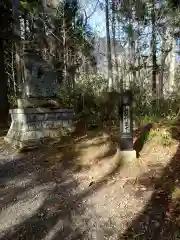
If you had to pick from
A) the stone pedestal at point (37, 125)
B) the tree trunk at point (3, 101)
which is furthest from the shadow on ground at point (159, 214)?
the tree trunk at point (3, 101)

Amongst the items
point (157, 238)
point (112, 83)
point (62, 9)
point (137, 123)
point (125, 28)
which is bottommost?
point (157, 238)

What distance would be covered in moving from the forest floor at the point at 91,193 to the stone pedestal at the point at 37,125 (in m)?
0.56

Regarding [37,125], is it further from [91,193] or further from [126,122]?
[91,193]

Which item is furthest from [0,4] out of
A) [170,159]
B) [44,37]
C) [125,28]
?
[170,159]

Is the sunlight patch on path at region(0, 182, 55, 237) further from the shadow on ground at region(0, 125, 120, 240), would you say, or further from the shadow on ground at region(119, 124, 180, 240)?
the shadow on ground at region(119, 124, 180, 240)

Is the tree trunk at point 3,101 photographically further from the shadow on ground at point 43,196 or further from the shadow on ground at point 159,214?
the shadow on ground at point 159,214

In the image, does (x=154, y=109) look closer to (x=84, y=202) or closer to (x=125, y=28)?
(x=125, y=28)

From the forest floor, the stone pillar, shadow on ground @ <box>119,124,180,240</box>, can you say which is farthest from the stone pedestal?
shadow on ground @ <box>119,124,180,240</box>

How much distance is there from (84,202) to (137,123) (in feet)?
11.4

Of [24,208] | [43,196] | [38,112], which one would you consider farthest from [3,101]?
[24,208]

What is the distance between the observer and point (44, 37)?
34.2 feet

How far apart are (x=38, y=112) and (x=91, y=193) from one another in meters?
3.42

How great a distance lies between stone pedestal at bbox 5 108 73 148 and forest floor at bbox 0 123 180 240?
56 cm

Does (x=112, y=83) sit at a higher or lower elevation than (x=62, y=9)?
lower
